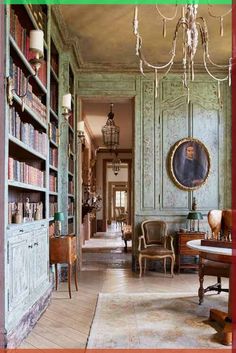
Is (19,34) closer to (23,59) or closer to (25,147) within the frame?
(23,59)

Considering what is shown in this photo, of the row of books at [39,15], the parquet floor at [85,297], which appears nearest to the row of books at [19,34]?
the row of books at [39,15]

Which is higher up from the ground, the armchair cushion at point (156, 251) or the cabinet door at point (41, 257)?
the cabinet door at point (41, 257)

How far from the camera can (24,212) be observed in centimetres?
390

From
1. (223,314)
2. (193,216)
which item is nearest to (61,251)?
(223,314)

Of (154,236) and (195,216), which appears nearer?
(195,216)

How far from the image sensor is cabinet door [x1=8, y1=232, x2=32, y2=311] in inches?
120

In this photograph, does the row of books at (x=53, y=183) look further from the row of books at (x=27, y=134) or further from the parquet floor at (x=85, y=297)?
the parquet floor at (x=85, y=297)

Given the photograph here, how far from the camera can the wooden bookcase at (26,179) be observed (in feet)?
10.1

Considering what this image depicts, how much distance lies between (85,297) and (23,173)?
2083 millimetres

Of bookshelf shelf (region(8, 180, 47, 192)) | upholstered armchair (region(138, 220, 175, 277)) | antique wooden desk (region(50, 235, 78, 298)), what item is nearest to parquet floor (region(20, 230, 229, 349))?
antique wooden desk (region(50, 235, 78, 298))

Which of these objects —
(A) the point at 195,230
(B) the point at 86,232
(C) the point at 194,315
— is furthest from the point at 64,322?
(B) the point at 86,232

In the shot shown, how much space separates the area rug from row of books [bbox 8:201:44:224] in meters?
1.22

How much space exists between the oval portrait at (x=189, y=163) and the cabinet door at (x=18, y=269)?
4.00 m

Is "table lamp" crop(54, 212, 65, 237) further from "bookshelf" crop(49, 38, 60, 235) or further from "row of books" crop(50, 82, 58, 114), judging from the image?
"row of books" crop(50, 82, 58, 114)
